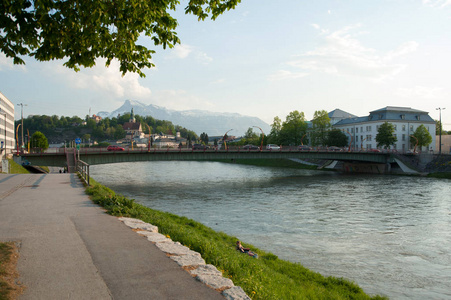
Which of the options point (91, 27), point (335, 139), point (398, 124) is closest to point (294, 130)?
point (335, 139)

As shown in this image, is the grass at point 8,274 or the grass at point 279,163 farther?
the grass at point 279,163

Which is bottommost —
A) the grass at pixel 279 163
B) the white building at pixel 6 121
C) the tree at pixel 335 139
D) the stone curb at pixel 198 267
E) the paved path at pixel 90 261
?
the grass at pixel 279 163

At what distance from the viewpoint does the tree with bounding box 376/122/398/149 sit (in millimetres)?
84875

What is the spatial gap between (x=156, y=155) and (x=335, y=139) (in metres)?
58.4

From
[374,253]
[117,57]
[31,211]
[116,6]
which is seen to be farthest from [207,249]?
[374,253]

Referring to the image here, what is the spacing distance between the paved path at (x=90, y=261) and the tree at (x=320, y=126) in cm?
8701

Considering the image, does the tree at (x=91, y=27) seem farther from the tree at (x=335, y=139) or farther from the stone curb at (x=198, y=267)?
the tree at (x=335, y=139)

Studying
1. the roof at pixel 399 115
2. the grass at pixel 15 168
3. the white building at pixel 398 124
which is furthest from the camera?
the roof at pixel 399 115

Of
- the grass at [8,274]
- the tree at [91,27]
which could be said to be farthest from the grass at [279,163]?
the grass at [8,274]

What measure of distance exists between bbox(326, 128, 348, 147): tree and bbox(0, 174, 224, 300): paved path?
87.7m

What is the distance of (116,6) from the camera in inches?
345

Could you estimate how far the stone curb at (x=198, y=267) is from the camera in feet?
18.0

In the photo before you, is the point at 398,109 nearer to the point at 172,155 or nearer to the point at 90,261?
the point at 172,155

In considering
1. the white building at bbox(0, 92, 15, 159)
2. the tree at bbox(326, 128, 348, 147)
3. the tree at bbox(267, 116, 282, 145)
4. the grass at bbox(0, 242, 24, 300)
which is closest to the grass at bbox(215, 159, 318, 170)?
the tree at bbox(267, 116, 282, 145)
